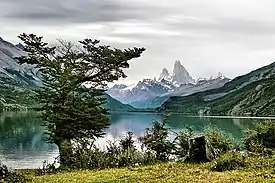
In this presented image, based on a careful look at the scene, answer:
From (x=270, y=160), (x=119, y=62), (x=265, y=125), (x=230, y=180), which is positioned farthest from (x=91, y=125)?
(x=230, y=180)

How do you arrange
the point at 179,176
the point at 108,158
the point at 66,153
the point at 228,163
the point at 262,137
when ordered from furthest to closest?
the point at 66,153, the point at 262,137, the point at 108,158, the point at 228,163, the point at 179,176

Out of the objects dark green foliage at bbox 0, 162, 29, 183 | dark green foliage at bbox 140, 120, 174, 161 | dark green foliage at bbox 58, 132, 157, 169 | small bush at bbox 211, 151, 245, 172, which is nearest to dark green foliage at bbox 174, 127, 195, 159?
dark green foliage at bbox 140, 120, 174, 161

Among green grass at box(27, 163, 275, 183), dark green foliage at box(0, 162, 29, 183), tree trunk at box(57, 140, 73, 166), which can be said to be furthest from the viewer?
tree trunk at box(57, 140, 73, 166)

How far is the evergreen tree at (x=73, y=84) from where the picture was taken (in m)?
35.2

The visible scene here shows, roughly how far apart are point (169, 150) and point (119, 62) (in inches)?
516

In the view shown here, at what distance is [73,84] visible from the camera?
36.2m

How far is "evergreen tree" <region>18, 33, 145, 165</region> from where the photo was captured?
115 ft

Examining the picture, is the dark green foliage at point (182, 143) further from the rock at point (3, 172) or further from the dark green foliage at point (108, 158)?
the rock at point (3, 172)

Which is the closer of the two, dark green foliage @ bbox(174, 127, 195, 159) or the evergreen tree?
dark green foliage @ bbox(174, 127, 195, 159)

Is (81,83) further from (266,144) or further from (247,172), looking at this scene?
(247,172)

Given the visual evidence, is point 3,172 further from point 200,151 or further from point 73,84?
point 73,84

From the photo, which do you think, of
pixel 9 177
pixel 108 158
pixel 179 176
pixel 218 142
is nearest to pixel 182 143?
pixel 218 142

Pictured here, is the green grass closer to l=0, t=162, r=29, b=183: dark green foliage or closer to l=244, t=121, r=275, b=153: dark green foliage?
l=0, t=162, r=29, b=183: dark green foliage

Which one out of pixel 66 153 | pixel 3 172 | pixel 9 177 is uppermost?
pixel 66 153
